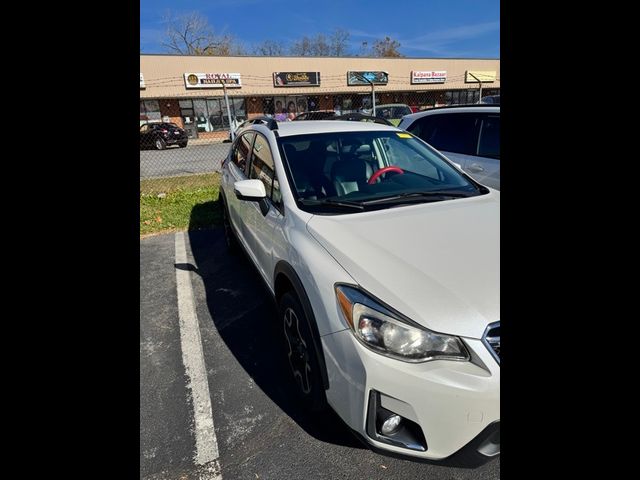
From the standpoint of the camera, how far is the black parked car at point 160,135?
20.3m

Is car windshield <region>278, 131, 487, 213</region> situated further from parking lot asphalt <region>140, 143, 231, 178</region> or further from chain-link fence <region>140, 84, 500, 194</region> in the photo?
chain-link fence <region>140, 84, 500, 194</region>

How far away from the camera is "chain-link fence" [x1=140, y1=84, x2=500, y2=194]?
18.9 meters

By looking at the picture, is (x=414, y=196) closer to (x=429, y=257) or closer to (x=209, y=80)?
(x=429, y=257)

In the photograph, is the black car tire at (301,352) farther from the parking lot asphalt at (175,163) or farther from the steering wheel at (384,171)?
the parking lot asphalt at (175,163)

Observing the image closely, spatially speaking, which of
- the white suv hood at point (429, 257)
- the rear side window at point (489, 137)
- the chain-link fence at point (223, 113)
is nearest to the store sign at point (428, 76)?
the chain-link fence at point (223, 113)

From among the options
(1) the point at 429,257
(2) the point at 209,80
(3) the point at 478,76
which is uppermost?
(3) the point at 478,76

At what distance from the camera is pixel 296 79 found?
30.3 m

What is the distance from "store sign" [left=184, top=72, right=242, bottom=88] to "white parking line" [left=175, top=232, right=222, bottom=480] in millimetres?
27104

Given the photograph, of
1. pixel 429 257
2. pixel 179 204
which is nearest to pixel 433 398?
pixel 429 257

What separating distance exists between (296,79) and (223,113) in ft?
22.8
